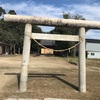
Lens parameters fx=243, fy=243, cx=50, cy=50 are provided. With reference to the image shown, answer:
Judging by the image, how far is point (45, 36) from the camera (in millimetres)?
8578

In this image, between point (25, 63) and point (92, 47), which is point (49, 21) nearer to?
point (25, 63)

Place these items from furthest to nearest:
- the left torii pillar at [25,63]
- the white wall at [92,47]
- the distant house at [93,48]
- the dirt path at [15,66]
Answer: the white wall at [92,47] → the distant house at [93,48] → the dirt path at [15,66] → the left torii pillar at [25,63]

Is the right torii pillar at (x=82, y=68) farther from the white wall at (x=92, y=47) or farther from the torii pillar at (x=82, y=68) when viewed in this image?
the white wall at (x=92, y=47)

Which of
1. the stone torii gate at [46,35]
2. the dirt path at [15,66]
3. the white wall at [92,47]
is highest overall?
the white wall at [92,47]

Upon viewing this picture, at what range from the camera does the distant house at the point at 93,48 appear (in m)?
65.4

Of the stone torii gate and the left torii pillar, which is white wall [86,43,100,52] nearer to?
the stone torii gate

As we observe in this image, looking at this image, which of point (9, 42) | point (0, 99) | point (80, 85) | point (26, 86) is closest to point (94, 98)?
point (80, 85)

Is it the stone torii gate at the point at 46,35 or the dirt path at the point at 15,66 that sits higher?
the stone torii gate at the point at 46,35

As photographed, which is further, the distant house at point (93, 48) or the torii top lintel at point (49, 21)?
the distant house at point (93, 48)

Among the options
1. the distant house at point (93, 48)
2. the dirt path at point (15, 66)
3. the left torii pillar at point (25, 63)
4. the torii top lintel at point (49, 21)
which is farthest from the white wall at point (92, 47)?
the left torii pillar at point (25, 63)

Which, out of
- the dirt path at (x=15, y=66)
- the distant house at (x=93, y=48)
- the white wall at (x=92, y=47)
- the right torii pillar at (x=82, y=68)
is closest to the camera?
the right torii pillar at (x=82, y=68)

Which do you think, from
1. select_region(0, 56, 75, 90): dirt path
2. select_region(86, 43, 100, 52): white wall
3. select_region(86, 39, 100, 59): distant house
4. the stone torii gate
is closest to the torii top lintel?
the stone torii gate

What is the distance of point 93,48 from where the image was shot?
2606 inches

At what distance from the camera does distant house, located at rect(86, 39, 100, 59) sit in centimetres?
6538
